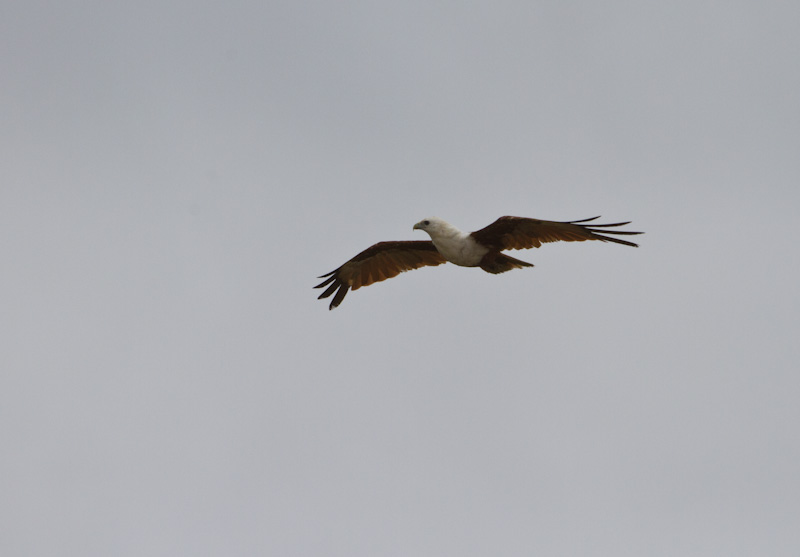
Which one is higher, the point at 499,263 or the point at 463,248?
the point at 463,248

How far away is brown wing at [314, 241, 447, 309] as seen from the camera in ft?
64.1

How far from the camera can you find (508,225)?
55.3 feet

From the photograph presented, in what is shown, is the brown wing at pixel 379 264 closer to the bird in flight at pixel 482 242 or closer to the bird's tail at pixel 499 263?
the bird in flight at pixel 482 242

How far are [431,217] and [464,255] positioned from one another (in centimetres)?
86

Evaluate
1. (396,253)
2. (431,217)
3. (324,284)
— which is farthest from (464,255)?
(324,284)

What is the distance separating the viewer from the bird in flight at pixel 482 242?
16469 mm

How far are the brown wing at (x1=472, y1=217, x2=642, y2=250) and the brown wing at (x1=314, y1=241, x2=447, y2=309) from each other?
84.2 inches

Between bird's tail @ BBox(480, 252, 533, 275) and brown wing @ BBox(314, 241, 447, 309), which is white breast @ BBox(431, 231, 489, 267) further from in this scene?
brown wing @ BBox(314, 241, 447, 309)

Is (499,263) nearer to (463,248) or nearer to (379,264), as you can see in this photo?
(463,248)

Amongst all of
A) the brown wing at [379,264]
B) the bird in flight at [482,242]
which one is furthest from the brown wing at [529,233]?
the brown wing at [379,264]

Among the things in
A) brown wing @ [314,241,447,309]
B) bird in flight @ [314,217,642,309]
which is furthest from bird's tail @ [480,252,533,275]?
brown wing @ [314,241,447,309]

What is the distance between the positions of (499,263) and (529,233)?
841mm

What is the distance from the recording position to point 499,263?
1755 centimetres

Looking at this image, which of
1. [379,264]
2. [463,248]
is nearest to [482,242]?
[463,248]
